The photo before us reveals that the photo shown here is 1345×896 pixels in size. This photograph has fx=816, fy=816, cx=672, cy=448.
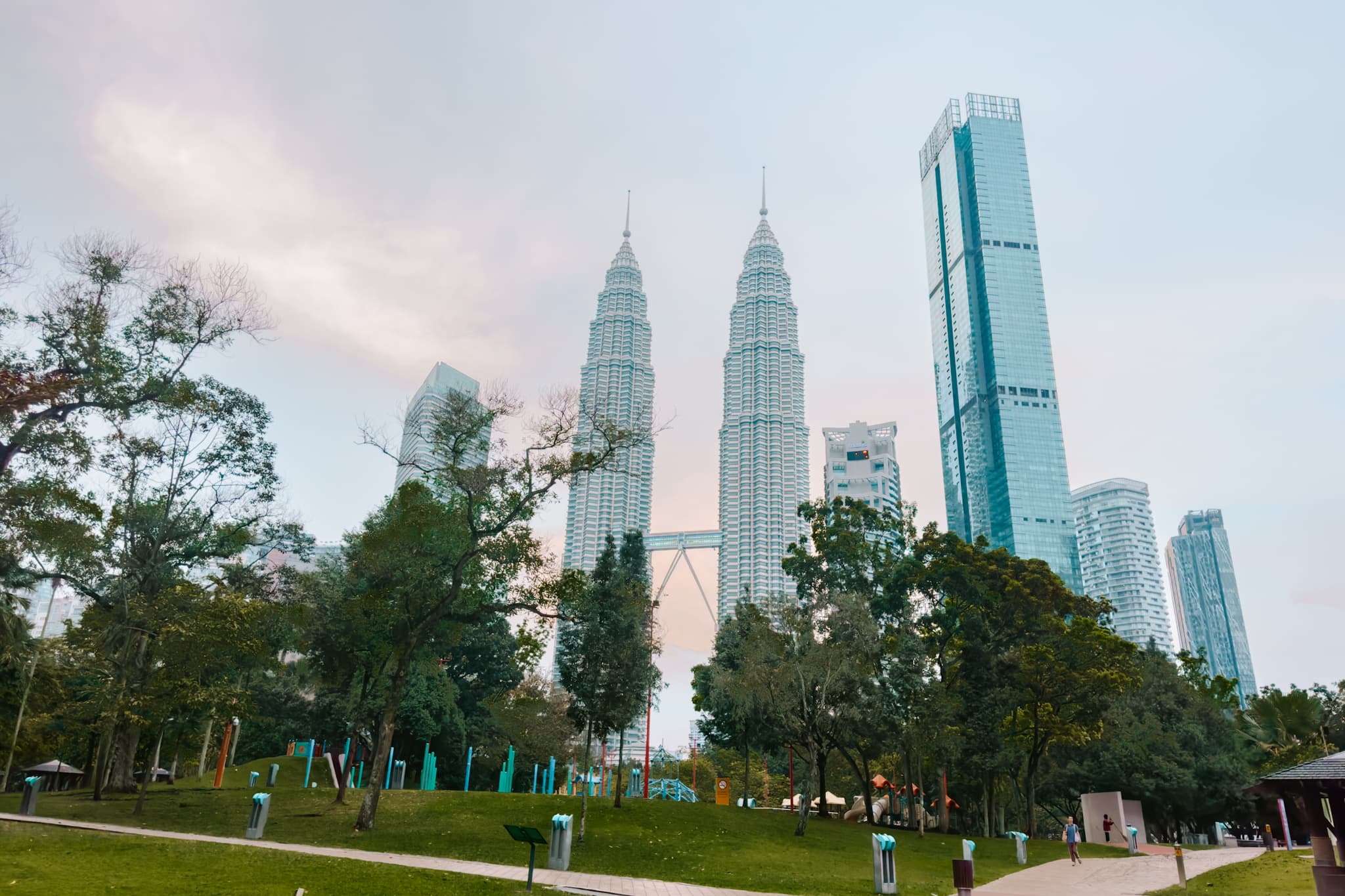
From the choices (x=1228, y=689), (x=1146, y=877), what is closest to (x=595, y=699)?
(x=1146, y=877)

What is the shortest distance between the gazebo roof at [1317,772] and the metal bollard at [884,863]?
779 centimetres

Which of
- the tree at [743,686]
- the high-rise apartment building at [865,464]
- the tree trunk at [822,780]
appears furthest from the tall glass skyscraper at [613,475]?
the tree trunk at [822,780]

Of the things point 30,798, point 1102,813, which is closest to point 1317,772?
point 1102,813

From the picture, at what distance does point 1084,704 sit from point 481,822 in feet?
93.4

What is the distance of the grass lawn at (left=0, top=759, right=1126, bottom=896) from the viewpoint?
21906 millimetres

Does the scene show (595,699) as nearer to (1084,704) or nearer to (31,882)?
(31,882)

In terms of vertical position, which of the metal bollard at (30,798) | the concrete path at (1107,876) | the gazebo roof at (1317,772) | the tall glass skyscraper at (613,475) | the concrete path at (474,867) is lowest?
the concrete path at (1107,876)

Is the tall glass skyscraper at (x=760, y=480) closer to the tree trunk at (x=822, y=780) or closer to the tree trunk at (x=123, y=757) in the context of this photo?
the tree trunk at (x=822, y=780)

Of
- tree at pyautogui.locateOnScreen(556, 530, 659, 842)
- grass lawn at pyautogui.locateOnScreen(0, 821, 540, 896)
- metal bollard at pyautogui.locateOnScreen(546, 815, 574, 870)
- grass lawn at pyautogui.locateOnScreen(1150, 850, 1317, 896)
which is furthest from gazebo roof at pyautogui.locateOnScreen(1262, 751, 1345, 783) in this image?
tree at pyautogui.locateOnScreen(556, 530, 659, 842)

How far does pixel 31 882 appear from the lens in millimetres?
13242

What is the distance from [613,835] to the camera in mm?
27469

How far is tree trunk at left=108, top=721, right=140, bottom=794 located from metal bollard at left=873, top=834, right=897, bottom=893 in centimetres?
2725

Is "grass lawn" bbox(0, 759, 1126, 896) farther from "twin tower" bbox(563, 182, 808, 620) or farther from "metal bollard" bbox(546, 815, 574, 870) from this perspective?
"twin tower" bbox(563, 182, 808, 620)

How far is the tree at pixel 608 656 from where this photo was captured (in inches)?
1202
